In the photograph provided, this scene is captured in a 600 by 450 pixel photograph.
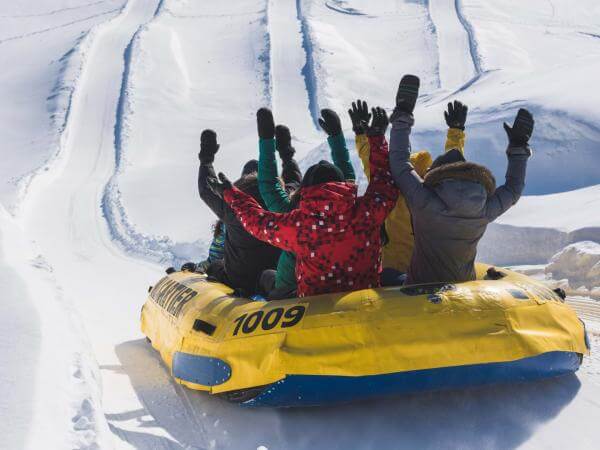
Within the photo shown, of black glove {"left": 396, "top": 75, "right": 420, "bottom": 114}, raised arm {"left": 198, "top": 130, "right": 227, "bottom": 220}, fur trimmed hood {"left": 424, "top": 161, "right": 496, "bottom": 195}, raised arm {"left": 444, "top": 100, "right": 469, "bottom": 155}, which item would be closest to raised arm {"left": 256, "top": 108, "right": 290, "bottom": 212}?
raised arm {"left": 198, "top": 130, "right": 227, "bottom": 220}

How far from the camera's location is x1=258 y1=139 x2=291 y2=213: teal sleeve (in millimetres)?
4336

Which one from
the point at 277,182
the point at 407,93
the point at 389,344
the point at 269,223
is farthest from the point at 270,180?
the point at 389,344

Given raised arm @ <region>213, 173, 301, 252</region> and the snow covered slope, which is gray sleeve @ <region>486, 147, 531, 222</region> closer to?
raised arm @ <region>213, 173, 301, 252</region>

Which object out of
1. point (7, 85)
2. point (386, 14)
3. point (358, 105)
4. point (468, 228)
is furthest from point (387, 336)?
point (386, 14)

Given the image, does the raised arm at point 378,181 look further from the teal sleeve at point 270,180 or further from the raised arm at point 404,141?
the teal sleeve at point 270,180

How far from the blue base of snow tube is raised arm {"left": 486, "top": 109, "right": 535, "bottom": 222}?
2.71ft

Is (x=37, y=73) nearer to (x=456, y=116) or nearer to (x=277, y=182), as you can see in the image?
(x=456, y=116)

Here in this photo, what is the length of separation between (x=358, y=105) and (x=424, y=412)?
6.15ft

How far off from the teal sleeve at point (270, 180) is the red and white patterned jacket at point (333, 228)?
0.19m

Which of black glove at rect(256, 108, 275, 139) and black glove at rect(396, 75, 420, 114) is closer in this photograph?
black glove at rect(396, 75, 420, 114)

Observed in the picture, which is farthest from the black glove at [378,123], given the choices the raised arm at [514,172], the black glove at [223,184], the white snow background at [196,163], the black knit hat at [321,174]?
the white snow background at [196,163]

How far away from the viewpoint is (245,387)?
4.07 m

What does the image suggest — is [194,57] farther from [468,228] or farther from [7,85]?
[468,228]

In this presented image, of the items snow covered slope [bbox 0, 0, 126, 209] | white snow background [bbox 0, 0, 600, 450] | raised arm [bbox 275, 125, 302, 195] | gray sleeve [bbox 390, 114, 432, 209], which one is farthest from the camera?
snow covered slope [bbox 0, 0, 126, 209]
